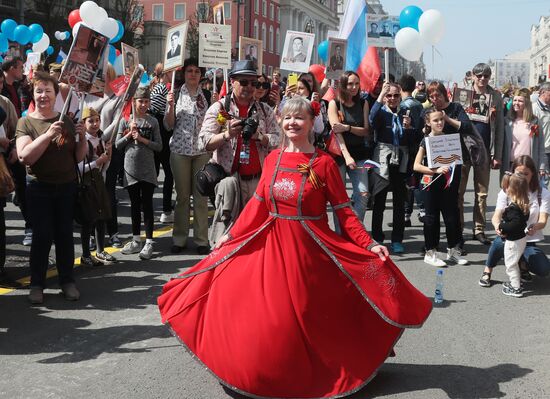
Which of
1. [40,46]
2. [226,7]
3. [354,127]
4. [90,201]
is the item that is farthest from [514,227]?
[40,46]

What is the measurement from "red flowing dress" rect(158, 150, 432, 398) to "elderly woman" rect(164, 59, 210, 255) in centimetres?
384

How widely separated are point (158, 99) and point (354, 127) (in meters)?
3.20

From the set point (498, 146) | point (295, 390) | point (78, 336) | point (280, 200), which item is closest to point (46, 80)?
point (78, 336)

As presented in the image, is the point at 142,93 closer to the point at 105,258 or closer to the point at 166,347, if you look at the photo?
the point at 105,258

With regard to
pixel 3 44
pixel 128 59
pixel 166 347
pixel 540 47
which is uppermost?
pixel 540 47

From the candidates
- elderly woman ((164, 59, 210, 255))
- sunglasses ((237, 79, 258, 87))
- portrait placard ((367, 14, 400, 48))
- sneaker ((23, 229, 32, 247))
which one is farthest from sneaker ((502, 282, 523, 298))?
sneaker ((23, 229, 32, 247))

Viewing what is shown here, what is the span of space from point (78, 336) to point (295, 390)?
2.01 meters

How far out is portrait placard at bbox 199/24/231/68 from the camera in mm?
9148

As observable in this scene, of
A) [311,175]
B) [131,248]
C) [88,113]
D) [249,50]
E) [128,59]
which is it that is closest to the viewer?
[311,175]

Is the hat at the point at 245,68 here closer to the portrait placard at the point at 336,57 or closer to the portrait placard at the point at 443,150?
the portrait placard at the point at 443,150

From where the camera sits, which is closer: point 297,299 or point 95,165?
point 297,299

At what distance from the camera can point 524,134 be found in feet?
29.2

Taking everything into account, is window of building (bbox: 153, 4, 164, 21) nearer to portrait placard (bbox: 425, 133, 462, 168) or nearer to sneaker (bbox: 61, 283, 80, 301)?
portrait placard (bbox: 425, 133, 462, 168)

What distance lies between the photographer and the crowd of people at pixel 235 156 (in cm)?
602
